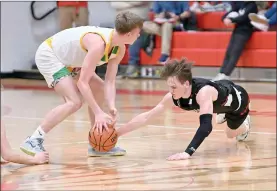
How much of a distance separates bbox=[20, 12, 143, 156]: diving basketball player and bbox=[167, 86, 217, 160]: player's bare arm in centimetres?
54

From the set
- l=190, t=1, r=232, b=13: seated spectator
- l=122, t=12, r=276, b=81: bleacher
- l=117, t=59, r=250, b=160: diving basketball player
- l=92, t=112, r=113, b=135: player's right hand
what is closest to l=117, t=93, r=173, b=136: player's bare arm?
l=117, t=59, r=250, b=160: diving basketball player

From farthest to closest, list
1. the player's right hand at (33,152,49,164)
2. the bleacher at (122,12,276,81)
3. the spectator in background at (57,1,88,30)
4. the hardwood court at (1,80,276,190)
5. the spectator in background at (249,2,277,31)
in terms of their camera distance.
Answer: the spectator in background at (57,1,88,30) < the bleacher at (122,12,276,81) < the spectator in background at (249,2,277,31) < the player's right hand at (33,152,49,164) < the hardwood court at (1,80,276,190)

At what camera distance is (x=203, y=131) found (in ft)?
15.8

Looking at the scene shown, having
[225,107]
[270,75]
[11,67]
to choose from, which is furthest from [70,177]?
[11,67]

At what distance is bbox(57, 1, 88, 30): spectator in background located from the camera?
1319 cm

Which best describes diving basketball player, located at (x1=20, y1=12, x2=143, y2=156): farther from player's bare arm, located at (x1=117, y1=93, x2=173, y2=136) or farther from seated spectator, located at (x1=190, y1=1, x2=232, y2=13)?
seated spectator, located at (x1=190, y1=1, x2=232, y2=13)

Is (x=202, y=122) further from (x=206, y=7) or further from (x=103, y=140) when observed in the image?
(x=206, y=7)

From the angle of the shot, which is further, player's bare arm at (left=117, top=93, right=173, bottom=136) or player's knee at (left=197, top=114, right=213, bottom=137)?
player's bare arm at (left=117, top=93, right=173, bottom=136)

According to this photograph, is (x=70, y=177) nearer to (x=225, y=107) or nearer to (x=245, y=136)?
(x=225, y=107)

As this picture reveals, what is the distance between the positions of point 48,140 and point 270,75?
6.56 metres

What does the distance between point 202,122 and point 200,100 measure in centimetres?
19

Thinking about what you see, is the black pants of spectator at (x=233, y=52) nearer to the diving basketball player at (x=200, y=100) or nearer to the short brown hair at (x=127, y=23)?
the diving basketball player at (x=200, y=100)

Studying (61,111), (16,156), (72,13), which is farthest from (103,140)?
(72,13)

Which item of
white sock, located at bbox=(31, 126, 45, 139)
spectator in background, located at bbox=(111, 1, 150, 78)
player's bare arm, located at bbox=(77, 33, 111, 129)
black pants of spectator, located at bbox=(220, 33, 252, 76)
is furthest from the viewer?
spectator in background, located at bbox=(111, 1, 150, 78)
